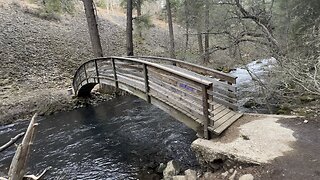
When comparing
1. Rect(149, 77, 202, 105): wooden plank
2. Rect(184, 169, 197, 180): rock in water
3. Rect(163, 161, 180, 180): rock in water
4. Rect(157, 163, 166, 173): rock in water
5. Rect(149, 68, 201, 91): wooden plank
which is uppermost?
Rect(149, 68, 201, 91): wooden plank

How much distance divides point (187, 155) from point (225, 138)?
67.8 inches

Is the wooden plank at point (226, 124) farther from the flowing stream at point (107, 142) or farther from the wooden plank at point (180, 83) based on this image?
the flowing stream at point (107, 142)

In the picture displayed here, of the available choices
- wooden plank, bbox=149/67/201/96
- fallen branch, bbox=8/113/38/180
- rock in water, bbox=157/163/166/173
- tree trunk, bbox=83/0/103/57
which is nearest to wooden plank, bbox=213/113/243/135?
wooden plank, bbox=149/67/201/96

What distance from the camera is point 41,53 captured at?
15430mm

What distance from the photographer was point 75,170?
650 centimetres

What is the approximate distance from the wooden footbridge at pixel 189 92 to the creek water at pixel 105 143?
1.21m

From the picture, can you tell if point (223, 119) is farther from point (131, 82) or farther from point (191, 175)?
point (131, 82)

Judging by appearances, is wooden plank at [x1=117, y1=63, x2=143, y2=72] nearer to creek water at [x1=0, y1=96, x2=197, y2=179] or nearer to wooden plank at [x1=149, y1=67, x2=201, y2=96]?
wooden plank at [x1=149, y1=67, x2=201, y2=96]

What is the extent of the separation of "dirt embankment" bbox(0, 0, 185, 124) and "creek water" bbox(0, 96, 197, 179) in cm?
127

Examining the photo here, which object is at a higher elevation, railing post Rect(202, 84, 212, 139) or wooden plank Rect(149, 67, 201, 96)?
wooden plank Rect(149, 67, 201, 96)

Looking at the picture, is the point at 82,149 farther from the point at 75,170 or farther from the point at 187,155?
the point at 187,155

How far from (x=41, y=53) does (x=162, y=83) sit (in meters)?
11.3

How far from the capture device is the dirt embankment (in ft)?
36.5

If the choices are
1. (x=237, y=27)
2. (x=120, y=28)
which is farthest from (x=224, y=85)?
(x=120, y=28)
